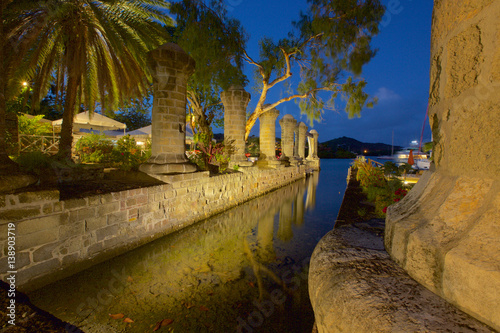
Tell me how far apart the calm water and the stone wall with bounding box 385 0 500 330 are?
1954mm

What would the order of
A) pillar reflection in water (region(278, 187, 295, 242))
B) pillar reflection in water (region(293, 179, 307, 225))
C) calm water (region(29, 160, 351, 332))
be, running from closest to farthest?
calm water (region(29, 160, 351, 332)) < pillar reflection in water (region(278, 187, 295, 242)) < pillar reflection in water (region(293, 179, 307, 225))

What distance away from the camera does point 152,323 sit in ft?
8.16

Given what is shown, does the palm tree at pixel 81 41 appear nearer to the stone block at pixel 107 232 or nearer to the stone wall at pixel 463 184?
the stone block at pixel 107 232

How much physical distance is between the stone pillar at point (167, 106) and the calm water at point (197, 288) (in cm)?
166

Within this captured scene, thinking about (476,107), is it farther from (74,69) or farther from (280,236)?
(74,69)

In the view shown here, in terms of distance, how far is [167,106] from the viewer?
5.59 m

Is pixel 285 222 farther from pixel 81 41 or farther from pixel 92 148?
pixel 92 148

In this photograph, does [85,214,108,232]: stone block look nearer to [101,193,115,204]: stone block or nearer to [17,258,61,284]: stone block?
[101,193,115,204]: stone block

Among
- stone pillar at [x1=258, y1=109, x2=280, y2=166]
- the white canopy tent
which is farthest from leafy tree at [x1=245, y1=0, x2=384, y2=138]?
the white canopy tent

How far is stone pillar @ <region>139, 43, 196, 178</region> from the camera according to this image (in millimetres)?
5465

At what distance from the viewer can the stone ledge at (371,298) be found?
0.81m

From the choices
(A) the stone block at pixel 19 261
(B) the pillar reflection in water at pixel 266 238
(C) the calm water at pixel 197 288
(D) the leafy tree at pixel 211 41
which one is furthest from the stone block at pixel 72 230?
(D) the leafy tree at pixel 211 41

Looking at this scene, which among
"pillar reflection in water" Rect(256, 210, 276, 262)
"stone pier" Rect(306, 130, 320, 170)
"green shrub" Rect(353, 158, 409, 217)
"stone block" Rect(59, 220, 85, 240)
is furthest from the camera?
"stone pier" Rect(306, 130, 320, 170)

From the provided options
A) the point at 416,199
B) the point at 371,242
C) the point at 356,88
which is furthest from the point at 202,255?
the point at 356,88
